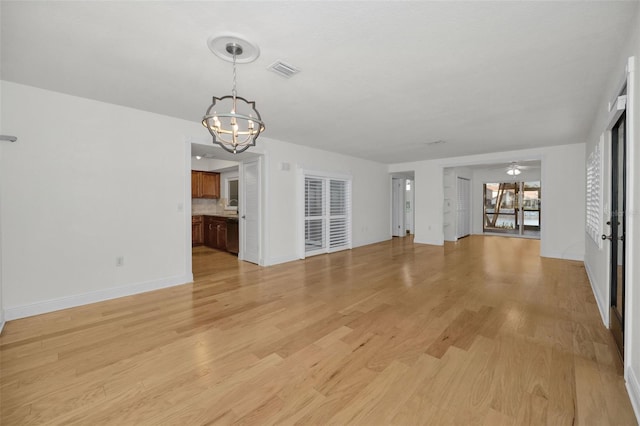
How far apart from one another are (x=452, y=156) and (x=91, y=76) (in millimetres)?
7220

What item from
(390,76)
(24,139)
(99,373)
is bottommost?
(99,373)

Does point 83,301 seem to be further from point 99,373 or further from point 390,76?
point 390,76

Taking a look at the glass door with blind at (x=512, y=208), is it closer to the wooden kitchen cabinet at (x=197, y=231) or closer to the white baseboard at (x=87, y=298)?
the wooden kitchen cabinet at (x=197, y=231)

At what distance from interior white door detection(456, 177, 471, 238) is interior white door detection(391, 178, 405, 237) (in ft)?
5.86

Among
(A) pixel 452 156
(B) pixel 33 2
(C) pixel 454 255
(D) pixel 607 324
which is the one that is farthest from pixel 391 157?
(B) pixel 33 2

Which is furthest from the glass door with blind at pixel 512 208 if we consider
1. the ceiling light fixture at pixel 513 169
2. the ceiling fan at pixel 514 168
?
the ceiling light fixture at pixel 513 169

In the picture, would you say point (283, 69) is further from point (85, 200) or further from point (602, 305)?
point (602, 305)

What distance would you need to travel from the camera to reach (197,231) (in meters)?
7.64

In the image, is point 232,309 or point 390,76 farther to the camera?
point 232,309

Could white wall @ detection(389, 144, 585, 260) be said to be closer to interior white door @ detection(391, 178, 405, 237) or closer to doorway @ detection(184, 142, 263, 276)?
interior white door @ detection(391, 178, 405, 237)

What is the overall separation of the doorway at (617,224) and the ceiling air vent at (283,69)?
9.46 feet

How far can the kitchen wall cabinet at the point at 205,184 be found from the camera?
304 inches

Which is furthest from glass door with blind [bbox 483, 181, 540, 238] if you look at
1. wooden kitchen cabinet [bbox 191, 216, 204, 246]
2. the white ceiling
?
wooden kitchen cabinet [bbox 191, 216, 204, 246]

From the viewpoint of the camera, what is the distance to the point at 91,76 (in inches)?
106
